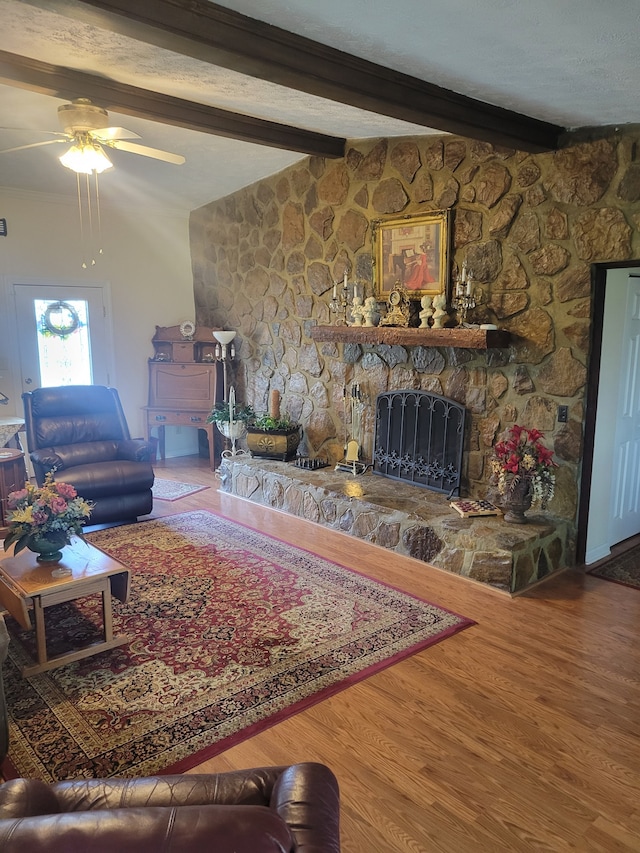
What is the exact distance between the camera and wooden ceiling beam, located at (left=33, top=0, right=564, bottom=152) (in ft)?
7.50

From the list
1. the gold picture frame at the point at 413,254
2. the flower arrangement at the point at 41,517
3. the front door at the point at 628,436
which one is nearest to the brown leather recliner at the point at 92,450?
the flower arrangement at the point at 41,517

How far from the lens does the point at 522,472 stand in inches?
155

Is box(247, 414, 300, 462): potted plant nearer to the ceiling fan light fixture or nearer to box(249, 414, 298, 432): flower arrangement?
box(249, 414, 298, 432): flower arrangement

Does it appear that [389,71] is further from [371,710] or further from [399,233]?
[371,710]

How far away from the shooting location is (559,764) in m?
2.34

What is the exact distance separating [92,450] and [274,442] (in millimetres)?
1584

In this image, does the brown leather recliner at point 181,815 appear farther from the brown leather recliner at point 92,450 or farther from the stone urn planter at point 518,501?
the brown leather recliner at point 92,450

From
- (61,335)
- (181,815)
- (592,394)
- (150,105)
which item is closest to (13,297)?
(61,335)

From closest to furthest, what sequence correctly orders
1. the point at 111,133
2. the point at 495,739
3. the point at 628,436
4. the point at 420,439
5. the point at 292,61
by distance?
the point at 495,739 → the point at 292,61 → the point at 111,133 → the point at 628,436 → the point at 420,439

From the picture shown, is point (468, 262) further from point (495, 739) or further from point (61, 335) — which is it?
point (61, 335)

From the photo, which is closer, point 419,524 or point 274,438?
point 419,524

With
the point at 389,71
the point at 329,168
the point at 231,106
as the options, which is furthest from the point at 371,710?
the point at 329,168

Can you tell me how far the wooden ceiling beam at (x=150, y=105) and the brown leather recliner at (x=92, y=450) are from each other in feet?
7.65

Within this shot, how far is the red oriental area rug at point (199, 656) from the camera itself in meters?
2.45
